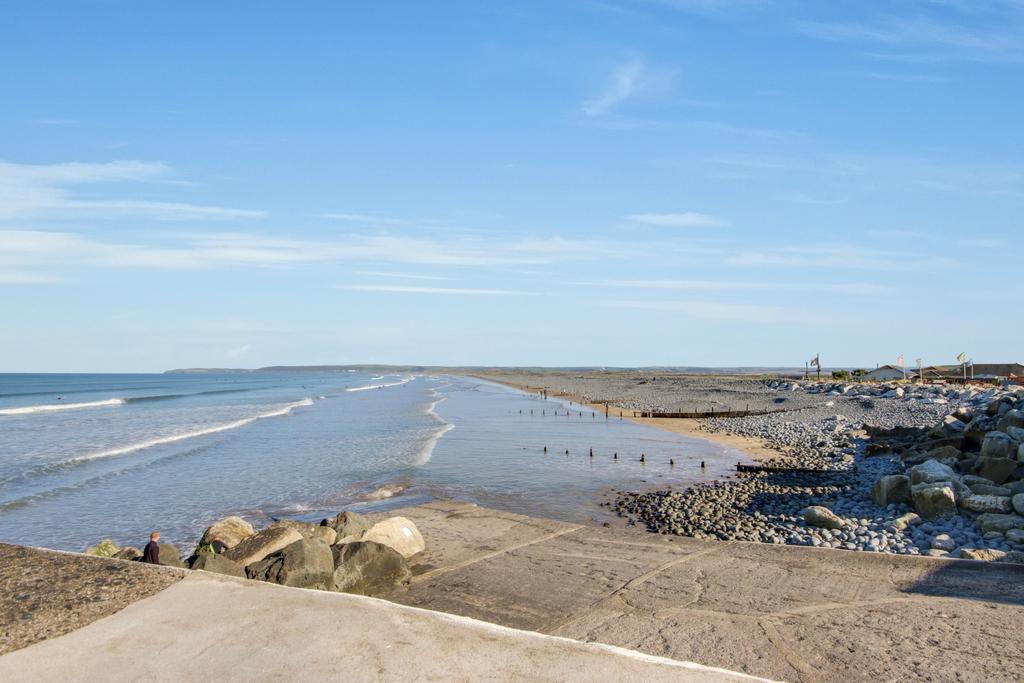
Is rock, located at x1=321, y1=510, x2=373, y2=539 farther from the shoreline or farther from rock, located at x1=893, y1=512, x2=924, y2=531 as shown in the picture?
the shoreline

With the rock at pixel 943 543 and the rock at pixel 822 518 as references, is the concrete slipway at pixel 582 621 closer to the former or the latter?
the rock at pixel 943 543

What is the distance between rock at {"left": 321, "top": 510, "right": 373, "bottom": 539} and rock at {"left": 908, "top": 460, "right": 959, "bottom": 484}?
15275mm

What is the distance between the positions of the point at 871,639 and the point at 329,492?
19.2 meters

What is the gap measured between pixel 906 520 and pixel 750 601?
25.4 feet

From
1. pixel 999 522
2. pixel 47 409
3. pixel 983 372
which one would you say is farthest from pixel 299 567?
pixel 983 372

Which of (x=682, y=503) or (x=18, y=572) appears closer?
(x=18, y=572)

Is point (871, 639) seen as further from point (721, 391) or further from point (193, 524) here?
point (721, 391)

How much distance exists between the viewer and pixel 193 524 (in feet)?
69.0

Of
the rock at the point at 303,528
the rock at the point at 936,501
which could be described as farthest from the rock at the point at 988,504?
the rock at the point at 303,528

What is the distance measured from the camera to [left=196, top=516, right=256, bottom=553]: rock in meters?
15.8

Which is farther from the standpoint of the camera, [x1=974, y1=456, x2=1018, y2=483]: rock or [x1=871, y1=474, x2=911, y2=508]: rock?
[x1=974, y1=456, x2=1018, y2=483]: rock

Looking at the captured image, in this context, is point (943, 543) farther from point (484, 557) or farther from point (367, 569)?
point (367, 569)

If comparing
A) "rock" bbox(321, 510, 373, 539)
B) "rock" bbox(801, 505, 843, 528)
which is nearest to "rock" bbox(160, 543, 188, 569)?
"rock" bbox(321, 510, 373, 539)

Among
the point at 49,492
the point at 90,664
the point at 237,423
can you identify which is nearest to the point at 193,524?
the point at 49,492
